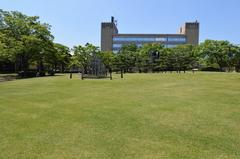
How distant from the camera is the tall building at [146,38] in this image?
109 meters

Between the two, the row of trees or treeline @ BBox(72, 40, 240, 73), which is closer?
the row of trees

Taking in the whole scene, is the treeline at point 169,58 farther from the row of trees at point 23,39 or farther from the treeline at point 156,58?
the row of trees at point 23,39

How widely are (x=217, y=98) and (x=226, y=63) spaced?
184ft

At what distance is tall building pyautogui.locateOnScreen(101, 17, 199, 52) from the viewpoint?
108762mm

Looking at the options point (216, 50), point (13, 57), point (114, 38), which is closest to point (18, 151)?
point (13, 57)

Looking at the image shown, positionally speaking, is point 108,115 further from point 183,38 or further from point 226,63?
point 183,38

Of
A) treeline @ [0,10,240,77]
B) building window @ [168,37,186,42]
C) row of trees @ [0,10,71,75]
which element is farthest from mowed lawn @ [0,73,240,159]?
building window @ [168,37,186,42]

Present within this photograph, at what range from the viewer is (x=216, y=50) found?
2510 inches

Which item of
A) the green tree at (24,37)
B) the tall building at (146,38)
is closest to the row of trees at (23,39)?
the green tree at (24,37)

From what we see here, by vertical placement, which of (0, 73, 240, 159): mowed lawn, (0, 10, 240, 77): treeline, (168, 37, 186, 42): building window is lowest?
(0, 73, 240, 159): mowed lawn

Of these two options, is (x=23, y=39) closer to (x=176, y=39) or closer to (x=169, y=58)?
(x=169, y=58)

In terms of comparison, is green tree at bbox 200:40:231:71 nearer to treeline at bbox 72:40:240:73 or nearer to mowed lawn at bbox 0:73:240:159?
treeline at bbox 72:40:240:73

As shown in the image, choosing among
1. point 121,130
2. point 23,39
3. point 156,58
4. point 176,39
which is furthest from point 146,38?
point 121,130

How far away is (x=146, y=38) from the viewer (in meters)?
109
